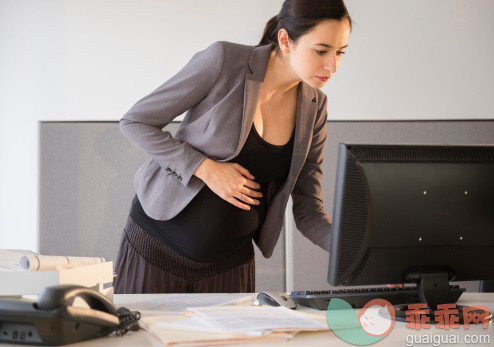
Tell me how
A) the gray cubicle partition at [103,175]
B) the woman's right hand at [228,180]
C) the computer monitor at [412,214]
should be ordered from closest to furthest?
1. the computer monitor at [412,214]
2. the woman's right hand at [228,180]
3. the gray cubicle partition at [103,175]

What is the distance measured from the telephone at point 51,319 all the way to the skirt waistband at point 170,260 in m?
0.68

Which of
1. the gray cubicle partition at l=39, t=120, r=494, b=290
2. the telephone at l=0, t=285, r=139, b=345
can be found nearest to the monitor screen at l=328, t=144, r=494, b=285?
the telephone at l=0, t=285, r=139, b=345

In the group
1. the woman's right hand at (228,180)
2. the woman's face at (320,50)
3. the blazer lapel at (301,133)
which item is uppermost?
the woman's face at (320,50)

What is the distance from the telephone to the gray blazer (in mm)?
691

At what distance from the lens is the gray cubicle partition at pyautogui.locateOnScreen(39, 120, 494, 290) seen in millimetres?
3029

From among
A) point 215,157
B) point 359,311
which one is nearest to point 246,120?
point 215,157

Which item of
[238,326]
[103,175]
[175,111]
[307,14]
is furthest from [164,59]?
[238,326]

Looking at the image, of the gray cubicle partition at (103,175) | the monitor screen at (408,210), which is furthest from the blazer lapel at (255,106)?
the gray cubicle partition at (103,175)

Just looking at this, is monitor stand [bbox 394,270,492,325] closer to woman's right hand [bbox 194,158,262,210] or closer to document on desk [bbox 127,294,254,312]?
document on desk [bbox 127,294,254,312]

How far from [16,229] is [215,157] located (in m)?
2.03

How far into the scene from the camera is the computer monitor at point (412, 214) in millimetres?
1179

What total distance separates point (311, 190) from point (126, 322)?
3.02 feet

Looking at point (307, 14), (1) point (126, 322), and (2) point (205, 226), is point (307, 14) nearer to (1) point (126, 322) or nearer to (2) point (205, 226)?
(2) point (205, 226)

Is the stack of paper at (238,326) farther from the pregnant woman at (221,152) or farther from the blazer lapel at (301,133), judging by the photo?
the blazer lapel at (301,133)
